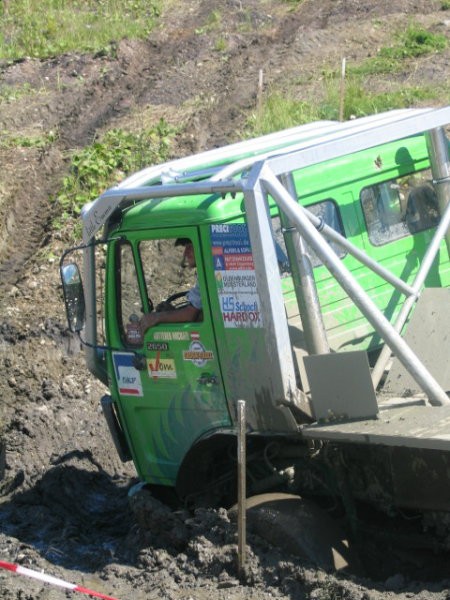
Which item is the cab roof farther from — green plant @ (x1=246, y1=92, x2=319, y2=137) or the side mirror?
green plant @ (x1=246, y1=92, x2=319, y2=137)

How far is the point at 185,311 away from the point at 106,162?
832cm

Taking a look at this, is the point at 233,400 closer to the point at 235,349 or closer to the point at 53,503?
the point at 235,349

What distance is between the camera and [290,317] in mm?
6605

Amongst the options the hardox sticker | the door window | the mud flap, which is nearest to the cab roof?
the hardox sticker

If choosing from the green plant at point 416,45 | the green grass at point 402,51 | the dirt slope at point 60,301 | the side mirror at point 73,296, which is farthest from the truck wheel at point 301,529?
the green plant at point 416,45

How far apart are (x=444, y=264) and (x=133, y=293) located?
7.09 ft

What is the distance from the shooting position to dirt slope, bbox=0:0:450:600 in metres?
6.27

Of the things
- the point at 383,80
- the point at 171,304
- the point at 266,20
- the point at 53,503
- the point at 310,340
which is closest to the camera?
the point at 310,340

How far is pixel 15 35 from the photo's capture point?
20.5m

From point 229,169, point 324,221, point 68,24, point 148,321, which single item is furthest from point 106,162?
point 229,169

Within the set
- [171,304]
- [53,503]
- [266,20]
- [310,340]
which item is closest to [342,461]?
[310,340]

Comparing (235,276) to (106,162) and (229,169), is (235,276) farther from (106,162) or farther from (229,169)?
(106,162)

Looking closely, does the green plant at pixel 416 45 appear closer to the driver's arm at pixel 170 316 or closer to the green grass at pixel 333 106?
the green grass at pixel 333 106

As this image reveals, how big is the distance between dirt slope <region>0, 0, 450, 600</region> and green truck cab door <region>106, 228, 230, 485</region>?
0.53 metres
